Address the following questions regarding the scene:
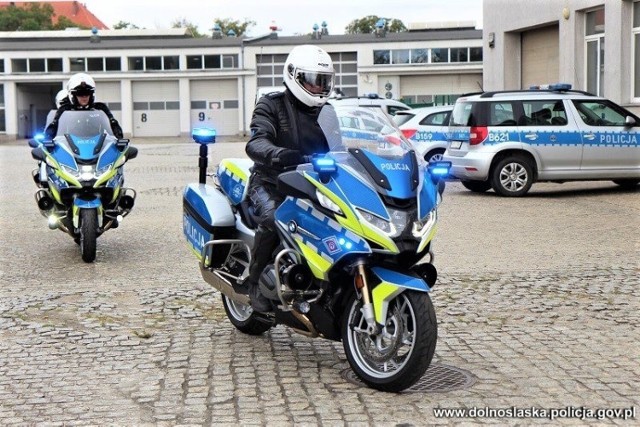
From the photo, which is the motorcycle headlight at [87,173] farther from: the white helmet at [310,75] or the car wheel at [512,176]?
the car wheel at [512,176]

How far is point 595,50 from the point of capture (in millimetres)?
26656

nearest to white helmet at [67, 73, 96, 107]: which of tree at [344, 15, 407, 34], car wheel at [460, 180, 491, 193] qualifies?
car wheel at [460, 180, 491, 193]

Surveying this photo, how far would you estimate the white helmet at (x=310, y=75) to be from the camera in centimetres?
638

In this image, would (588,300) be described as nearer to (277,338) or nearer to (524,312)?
(524,312)

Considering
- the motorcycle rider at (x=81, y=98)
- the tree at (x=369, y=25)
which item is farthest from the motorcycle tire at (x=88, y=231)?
the tree at (x=369, y=25)

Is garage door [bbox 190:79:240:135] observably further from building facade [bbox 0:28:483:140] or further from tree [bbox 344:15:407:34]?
tree [bbox 344:15:407:34]

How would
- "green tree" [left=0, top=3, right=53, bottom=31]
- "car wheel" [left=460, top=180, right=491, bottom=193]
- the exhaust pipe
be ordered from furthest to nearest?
1. "green tree" [left=0, top=3, right=53, bottom=31]
2. "car wheel" [left=460, top=180, right=491, bottom=193]
3. the exhaust pipe

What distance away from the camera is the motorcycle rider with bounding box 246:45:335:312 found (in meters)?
6.33

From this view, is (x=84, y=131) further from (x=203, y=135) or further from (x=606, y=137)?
(x=606, y=137)

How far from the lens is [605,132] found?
18.6 metres

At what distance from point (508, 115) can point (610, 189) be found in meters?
2.71

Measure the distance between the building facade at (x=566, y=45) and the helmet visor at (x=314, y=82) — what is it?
1913cm

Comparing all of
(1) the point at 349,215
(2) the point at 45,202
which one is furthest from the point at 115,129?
(1) the point at 349,215

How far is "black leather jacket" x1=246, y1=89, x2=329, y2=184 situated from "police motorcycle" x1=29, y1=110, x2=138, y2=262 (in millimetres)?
4698
